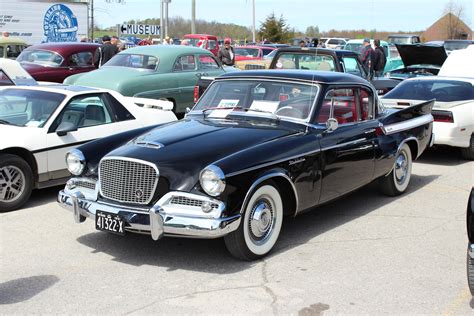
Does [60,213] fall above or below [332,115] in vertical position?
below

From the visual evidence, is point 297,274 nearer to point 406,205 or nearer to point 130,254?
point 130,254

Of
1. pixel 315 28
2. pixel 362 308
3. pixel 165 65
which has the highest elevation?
pixel 315 28

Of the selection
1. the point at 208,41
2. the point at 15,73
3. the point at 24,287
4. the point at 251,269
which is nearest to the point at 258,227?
the point at 251,269

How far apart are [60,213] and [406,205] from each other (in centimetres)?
396

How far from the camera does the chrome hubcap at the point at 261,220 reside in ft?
16.5

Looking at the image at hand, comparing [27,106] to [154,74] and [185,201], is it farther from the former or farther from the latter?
[154,74]

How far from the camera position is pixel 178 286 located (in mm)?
4516

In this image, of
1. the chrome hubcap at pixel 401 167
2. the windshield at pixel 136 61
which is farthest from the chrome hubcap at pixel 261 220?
the windshield at pixel 136 61

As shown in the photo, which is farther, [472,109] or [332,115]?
[472,109]

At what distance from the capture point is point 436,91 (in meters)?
10.2

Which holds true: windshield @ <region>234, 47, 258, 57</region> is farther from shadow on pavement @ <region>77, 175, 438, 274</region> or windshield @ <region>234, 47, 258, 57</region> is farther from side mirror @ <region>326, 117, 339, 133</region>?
side mirror @ <region>326, 117, 339, 133</region>

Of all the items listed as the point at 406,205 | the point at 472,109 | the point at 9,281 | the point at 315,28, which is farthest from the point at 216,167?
the point at 315,28

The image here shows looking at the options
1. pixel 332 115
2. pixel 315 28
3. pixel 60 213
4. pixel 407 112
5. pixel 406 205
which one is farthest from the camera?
pixel 315 28

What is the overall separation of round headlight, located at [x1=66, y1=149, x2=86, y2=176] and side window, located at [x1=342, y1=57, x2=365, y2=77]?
7.39 m
